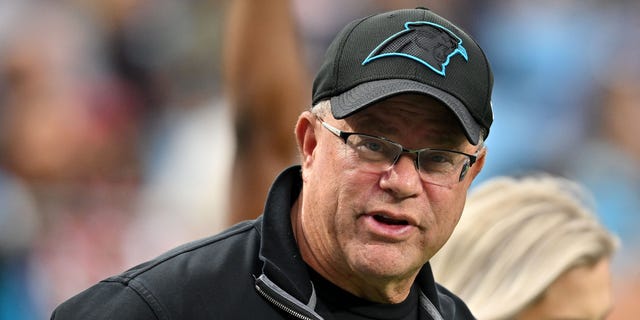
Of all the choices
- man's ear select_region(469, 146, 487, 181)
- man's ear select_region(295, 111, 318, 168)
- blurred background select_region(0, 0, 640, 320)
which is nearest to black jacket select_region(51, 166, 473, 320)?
man's ear select_region(295, 111, 318, 168)

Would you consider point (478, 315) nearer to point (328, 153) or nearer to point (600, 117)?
point (328, 153)

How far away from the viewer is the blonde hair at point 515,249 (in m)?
3.72

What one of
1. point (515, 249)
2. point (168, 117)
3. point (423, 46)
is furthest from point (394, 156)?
point (168, 117)

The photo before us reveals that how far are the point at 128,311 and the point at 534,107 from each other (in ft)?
17.6

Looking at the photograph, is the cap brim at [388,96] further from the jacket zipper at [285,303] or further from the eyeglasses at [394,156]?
the jacket zipper at [285,303]

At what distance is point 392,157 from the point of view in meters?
2.15

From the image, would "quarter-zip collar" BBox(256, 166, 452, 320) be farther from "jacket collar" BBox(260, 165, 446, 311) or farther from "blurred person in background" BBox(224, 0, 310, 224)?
"blurred person in background" BBox(224, 0, 310, 224)

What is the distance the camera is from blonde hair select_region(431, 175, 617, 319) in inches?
147

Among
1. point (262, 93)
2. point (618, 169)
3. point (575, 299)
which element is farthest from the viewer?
point (618, 169)

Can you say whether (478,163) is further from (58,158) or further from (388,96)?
(58,158)

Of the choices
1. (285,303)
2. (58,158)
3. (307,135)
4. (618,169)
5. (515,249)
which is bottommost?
(618,169)

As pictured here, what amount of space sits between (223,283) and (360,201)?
1.05 feet

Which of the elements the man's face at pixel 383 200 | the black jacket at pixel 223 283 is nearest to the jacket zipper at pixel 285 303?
the black jacket at pixel 223 283

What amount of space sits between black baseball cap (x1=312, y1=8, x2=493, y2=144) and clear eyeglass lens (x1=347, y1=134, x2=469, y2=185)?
68 millimetres
